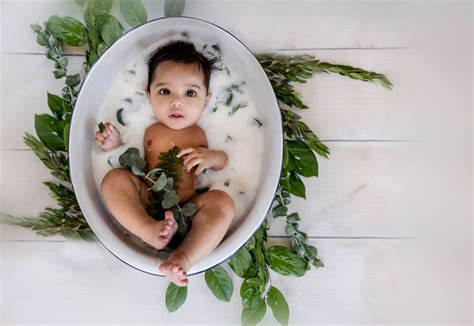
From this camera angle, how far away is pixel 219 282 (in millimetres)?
1022

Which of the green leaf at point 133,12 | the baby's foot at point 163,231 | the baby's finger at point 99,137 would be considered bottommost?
the baby's foot at point 163,231

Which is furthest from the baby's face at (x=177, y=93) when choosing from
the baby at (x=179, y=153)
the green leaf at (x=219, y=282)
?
the green leaf at (x=219, y=282)

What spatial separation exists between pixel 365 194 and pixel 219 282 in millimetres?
364

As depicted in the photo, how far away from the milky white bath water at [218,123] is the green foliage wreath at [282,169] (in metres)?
0.06

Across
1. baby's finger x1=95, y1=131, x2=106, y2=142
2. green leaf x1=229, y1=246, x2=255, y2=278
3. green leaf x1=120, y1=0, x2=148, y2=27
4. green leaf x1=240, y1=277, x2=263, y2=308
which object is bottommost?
green leaf x1=240, y1=277, x2=263, y2=308

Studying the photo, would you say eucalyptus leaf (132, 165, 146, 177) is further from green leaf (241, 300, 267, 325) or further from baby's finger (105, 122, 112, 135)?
green leaf (241, 300, 267, 325)

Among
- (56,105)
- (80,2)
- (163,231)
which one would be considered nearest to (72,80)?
(56,105)

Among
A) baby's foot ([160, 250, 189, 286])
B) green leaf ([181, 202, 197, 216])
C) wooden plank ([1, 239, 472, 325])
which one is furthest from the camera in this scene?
wooden plank ([1, 239, 472, 325])

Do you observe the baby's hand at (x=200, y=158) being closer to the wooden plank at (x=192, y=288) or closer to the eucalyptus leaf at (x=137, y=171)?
the eucalyptus leaf at (x=137, y=171)

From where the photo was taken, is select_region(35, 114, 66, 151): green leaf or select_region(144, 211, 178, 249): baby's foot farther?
select_region(35, 114, 66, 151): green leaf

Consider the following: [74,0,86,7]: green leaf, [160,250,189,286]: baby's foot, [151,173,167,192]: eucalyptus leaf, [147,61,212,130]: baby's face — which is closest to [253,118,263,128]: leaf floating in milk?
[147,61,212,130]: baby's face

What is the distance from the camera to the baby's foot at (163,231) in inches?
33.3

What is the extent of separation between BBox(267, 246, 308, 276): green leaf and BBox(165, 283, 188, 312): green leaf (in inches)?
7.7

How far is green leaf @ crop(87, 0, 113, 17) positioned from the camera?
3.27ft
